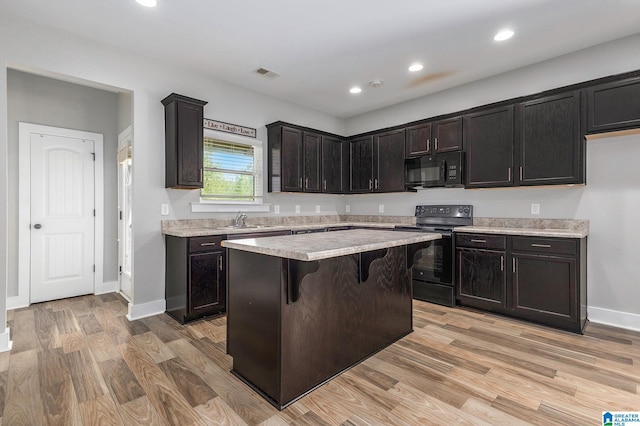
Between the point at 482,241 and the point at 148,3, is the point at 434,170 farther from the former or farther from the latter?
the point at 148,3

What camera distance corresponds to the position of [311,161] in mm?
4887

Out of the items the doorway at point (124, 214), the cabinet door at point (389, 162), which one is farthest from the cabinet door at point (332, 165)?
the doorway at point (124, 214)

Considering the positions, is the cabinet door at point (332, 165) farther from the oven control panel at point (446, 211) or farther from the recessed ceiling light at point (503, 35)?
the recessed ceiling light at point (503, 35)

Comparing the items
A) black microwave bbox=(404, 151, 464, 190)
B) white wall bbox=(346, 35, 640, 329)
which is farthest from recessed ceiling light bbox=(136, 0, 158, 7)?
white wall bbox=(346, 35, 640, 329)

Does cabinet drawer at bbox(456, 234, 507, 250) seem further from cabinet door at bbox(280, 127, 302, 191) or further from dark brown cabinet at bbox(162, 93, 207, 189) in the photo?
dark brown cabinet at bbox(162, 93, 207, 189)

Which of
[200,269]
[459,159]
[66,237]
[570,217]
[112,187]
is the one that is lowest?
[200,269]

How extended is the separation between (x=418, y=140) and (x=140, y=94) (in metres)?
3.50

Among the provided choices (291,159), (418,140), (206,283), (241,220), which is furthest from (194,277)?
(418,140)

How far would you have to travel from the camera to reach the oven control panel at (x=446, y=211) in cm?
420

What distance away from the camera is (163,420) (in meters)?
1.73

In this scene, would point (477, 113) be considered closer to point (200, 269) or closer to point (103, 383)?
point (200, 269)

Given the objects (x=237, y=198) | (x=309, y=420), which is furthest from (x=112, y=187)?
(x=309, y=420)

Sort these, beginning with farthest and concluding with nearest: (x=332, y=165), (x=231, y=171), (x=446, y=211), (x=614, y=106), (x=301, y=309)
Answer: (x=332, y=165) → (x=446, y=211) → (x=231, y=171) → (x=614, y=106) → (x=301, y=309)

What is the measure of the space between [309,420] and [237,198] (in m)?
3.08
